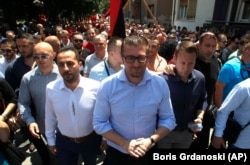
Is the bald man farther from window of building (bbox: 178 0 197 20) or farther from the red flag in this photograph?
window of building (bbox: 178 0 197 20)

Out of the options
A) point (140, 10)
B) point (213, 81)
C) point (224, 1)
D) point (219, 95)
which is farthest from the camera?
point (140, 10)

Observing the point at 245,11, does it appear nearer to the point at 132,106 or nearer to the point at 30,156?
the point at 30,156

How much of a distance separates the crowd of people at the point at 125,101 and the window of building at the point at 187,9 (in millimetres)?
14853

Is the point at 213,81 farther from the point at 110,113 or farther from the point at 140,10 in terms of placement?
the point at 140,10

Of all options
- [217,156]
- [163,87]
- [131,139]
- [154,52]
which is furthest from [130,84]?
[154,52]

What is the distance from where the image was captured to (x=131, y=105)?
6.28 ft

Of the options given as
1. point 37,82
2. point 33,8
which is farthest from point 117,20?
point 33,8

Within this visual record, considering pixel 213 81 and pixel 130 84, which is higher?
pixel 130 84

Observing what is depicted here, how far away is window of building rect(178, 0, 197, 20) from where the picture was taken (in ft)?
55.5

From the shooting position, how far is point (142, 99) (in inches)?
75.6

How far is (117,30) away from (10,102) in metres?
2.60

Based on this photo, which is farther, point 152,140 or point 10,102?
point 10,102

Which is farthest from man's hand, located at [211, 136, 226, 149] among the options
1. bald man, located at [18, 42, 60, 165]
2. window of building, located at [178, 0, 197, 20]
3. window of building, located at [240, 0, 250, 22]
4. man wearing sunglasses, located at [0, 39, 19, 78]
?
window of building, located at [178, 0, 197, 20]

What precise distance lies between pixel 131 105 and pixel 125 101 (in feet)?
0.18
